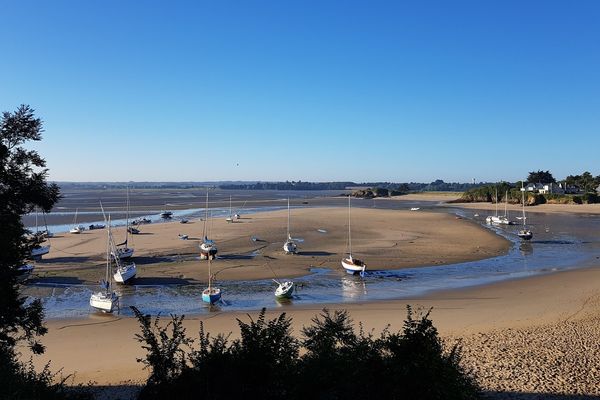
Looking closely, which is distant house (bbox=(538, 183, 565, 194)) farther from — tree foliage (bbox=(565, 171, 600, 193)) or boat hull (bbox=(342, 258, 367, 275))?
boat hull (bbox=(342, 258, 367, 275))

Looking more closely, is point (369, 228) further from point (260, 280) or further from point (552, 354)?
point (552, 354)

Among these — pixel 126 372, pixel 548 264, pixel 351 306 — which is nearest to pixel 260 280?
pixel 351 306

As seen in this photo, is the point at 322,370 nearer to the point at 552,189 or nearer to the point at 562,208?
the point at 562,208

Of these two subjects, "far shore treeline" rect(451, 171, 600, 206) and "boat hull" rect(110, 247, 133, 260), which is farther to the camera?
"far shore treeline" rect(451, 171, 600, 206)

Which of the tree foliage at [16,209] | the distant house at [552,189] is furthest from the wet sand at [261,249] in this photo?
the distant house at [552,189]

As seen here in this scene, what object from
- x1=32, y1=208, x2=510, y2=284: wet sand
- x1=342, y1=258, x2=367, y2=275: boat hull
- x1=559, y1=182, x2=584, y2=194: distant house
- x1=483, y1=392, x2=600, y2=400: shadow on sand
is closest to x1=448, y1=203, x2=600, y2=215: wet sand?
x1=559, y1=182, x2=584, y2=194: distant house

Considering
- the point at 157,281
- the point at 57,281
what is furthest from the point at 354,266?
the point at 57,281

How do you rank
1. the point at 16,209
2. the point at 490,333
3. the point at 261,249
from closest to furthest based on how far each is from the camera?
1. the point at 16,209
2. the point at 490,333
3. the point at 261,249
